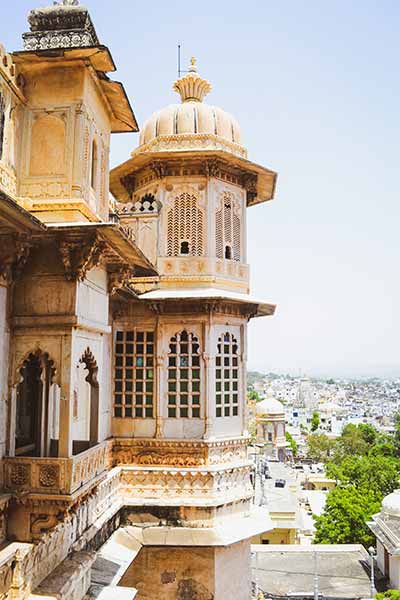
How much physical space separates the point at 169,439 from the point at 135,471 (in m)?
0.94

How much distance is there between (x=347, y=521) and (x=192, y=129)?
23398 millimetres

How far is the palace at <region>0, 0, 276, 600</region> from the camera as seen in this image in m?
7.14

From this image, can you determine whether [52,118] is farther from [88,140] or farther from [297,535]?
[297,535]

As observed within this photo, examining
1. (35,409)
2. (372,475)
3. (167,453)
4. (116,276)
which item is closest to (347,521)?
(372,475)

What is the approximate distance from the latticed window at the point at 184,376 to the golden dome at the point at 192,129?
421cm

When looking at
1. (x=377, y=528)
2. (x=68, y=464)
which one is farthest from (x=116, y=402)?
(x=377, y=528)

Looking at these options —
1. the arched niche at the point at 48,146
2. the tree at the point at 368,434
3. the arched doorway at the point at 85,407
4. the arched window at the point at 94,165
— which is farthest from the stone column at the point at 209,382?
the tree at the point at 368,434

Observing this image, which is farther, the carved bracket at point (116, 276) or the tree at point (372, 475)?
the tree at point (372, 475)

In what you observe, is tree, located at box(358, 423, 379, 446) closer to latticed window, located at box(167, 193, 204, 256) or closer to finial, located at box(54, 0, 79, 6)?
latticed window, located at box(167, 193, 204, 256)

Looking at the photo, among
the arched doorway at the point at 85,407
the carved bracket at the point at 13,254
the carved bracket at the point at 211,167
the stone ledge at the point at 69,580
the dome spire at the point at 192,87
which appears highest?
the dome spire at the point at 192,87

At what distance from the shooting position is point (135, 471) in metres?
11.8

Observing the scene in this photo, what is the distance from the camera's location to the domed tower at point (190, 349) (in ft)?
38.4

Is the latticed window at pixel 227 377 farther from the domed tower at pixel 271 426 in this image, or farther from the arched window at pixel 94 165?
the domed tower at pixel 271 426

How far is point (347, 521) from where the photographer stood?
29188 mm
